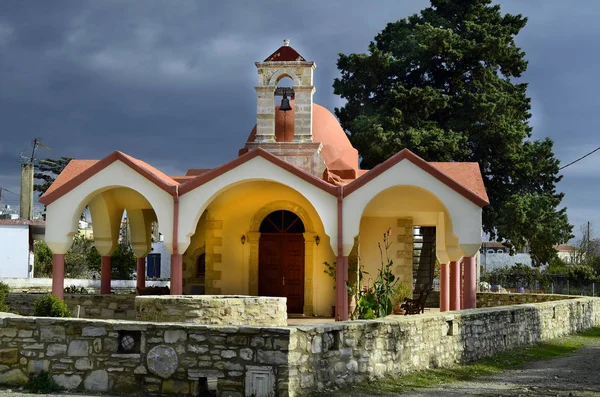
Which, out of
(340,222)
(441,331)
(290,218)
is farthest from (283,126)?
(441,331)

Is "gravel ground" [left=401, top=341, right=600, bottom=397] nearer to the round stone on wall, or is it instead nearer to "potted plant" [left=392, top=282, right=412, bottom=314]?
the round stone on wall

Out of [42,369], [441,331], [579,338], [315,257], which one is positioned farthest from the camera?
[315,257]

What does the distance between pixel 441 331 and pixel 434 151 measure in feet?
56.6

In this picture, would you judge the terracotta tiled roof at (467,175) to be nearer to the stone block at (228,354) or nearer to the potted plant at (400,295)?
the potted plant at (400,295)

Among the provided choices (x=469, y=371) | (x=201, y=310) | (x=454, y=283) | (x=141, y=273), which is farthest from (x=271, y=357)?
(x=141, y=273)

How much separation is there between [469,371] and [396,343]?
6.00 ft

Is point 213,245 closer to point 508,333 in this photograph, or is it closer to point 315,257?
point 315,257

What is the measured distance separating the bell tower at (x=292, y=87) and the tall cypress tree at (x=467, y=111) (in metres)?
A: 9.19

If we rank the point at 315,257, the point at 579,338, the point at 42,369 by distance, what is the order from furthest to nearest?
1. the point at 315,257
2. the point at 579,338
3. the point at 42,369

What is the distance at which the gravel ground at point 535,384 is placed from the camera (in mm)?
9045

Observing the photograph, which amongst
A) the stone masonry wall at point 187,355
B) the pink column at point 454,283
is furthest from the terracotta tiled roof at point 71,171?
the pink column at point 454,283

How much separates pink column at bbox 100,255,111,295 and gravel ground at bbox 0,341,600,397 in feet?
38.8

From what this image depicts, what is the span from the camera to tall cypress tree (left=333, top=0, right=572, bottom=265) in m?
28.2

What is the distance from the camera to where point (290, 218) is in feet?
64.6
